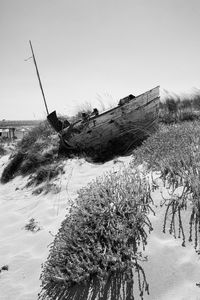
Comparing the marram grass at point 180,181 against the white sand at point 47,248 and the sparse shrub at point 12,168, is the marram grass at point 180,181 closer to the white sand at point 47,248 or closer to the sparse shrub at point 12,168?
the white sand at point 47,248

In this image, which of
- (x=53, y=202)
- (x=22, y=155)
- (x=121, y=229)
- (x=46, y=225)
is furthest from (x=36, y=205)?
(x=22, y=155)

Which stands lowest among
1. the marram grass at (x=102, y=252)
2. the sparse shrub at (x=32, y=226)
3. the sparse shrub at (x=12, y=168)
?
the marram grass at (x=102, y=252)

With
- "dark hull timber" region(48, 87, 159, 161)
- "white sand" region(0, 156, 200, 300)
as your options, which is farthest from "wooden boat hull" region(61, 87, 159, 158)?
"white sand" region(0, 156, 200, 300)

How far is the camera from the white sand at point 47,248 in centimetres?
243

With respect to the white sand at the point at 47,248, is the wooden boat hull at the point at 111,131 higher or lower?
higher

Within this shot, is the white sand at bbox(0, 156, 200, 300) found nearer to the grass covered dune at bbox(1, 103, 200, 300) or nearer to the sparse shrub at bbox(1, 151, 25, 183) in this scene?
the grass covered dune at bbox(1, 103, 200, 300)

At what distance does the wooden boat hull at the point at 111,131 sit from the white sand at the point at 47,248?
74cm

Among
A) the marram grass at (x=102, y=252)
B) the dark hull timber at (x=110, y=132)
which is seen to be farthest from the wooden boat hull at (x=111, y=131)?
the marram grass at (x=102, y=252)

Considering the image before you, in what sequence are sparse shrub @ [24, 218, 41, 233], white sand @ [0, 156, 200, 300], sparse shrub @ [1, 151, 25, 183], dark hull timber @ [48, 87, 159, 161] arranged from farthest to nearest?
sparse shrub @ [1, 151, 25, 183], dark hull timber @ [48, 87, 159, 161], sparse shrub @ [24, 218, 41, 233], white sand @ [0, 156, 200, 300]

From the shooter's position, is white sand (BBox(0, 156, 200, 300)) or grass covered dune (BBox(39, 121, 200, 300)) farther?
grass covered dune (BBox(39, 121, 200, 300))

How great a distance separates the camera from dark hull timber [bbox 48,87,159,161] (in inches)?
283

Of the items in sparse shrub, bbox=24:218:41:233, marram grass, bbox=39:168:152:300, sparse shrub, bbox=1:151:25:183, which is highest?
sparse shrub, bbox=1:151:25:183

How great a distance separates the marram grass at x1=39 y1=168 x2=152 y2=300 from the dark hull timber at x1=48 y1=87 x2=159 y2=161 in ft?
12.5

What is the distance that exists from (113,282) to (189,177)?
5.13ft
